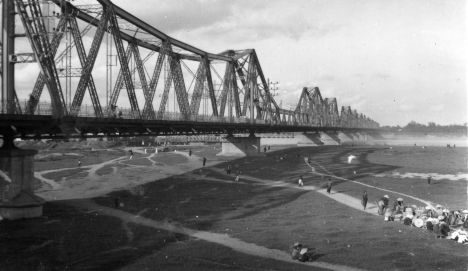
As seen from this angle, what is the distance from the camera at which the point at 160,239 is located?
25.0m

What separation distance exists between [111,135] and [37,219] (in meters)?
13.4

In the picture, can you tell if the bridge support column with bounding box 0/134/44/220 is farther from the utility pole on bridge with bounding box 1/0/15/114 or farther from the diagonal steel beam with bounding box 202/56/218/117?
the diagonal steel beam with bounding box 202/56/218/117

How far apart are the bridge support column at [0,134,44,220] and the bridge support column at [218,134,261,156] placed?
58571mm

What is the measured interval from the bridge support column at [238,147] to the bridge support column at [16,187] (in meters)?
58.6

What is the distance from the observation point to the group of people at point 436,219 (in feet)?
80.0

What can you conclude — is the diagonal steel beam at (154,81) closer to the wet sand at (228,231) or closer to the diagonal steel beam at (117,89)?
the diagonal steel beam at (117,89)

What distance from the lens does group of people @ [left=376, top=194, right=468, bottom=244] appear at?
24.4 m

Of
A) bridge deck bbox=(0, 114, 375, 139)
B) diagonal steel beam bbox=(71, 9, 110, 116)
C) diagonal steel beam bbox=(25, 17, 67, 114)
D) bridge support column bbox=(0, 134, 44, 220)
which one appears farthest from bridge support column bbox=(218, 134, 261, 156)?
bridge support column bbox=(0, 134, 44, 220)

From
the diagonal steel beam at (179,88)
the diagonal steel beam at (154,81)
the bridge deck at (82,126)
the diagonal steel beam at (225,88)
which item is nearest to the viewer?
the bridge deck at (82,126)

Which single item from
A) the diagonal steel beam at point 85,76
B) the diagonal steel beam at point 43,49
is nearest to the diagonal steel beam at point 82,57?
the diagonal steel beam at point 85,76

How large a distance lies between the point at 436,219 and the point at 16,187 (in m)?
26.2

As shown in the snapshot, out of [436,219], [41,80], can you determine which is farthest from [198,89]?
[436,219]

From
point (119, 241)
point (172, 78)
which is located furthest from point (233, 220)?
point (172, 78)

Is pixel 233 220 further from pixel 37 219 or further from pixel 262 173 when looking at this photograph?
pixel 262 173
